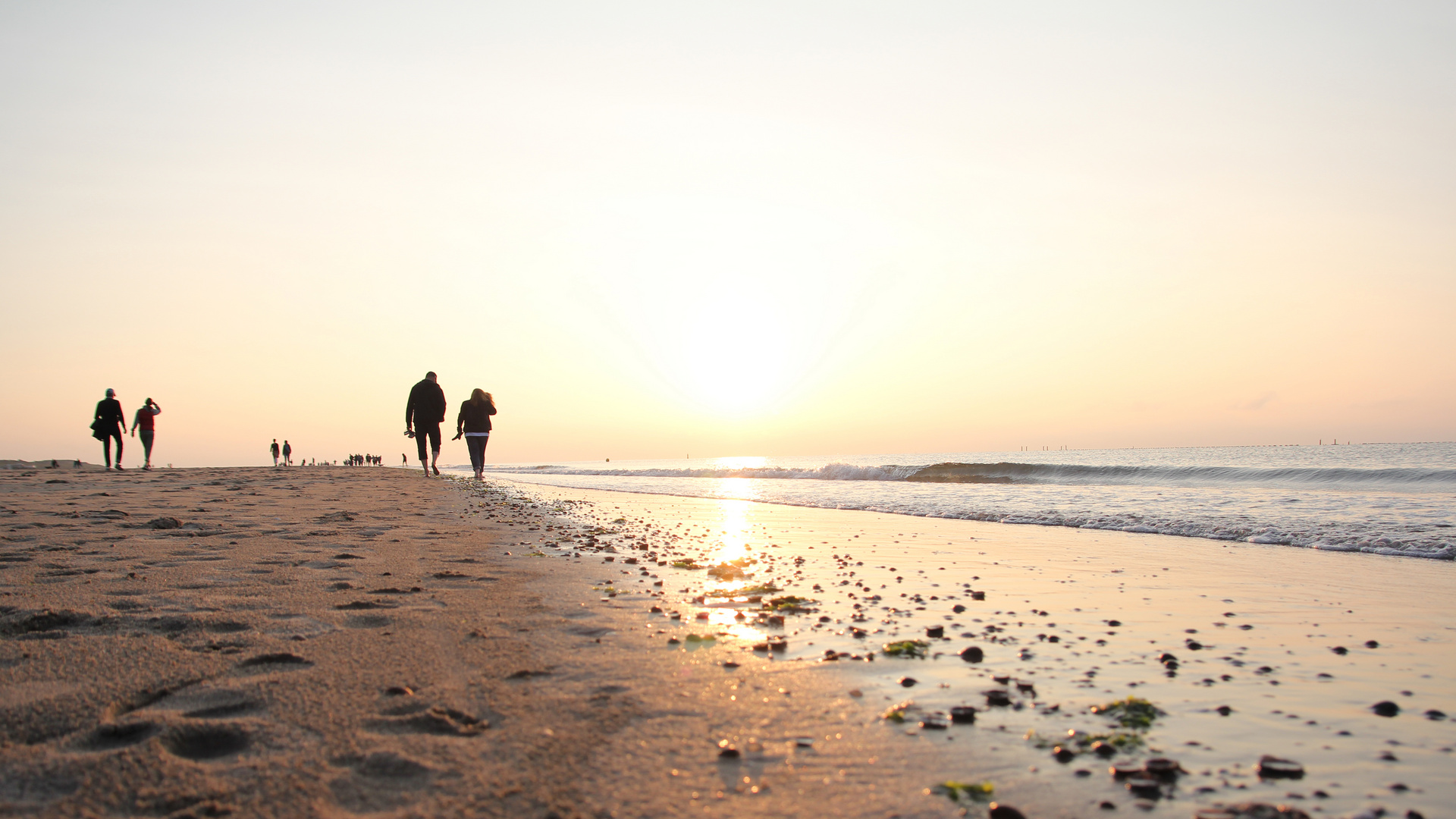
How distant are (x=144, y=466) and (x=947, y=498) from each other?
24.4m

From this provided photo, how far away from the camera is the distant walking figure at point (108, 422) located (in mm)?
21344

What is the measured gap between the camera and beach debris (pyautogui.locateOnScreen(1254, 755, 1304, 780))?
244 centimetres

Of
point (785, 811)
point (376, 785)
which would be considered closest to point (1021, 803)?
point (785, 811)

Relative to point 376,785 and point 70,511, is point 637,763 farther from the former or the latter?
point 70,511

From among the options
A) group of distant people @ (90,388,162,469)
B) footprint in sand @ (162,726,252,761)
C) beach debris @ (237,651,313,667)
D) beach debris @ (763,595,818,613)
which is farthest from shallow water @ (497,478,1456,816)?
group of distant people @ (90,388,162,469)

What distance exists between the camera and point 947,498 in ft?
55.1

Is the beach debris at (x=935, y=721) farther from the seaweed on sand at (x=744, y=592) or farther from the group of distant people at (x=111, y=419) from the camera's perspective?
the group of distant people at (x=111, y=419)

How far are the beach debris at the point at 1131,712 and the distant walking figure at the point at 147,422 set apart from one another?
1073 inches

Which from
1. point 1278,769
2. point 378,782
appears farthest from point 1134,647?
point 378,782

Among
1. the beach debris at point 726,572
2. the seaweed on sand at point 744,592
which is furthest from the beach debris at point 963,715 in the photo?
the beach debris at point 726,572

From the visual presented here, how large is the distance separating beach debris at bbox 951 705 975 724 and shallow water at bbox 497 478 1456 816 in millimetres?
49

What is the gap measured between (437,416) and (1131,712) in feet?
62.9

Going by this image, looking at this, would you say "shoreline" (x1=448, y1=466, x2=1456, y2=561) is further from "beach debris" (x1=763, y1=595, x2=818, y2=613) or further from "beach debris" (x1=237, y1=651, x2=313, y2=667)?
"beach debris" (x1=237, y1=651, x2=313, y2=667)

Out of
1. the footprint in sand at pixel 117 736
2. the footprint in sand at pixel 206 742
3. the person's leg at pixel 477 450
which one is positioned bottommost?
the footprint in sand at pixel 206 742
